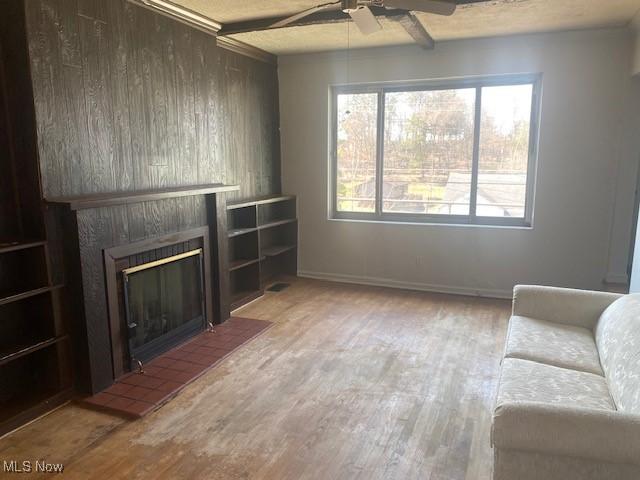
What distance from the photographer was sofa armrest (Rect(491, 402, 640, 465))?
162cm

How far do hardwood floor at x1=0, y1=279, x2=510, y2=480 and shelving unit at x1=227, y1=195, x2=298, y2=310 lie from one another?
106cm

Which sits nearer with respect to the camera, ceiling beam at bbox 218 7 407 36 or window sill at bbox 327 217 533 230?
ceiling beam at bbox 218 7 407 36

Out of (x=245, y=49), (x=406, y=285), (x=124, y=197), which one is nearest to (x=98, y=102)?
(x=124, y=197)

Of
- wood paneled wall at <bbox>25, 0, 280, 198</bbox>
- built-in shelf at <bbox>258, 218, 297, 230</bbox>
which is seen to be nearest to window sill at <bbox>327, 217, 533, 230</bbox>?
built-in shelf at <bbox>258, 218, 297, 230</bbox>

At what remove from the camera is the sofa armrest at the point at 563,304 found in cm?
293

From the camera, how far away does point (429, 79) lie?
16.4 feet

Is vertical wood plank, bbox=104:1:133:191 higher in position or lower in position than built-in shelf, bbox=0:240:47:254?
higher

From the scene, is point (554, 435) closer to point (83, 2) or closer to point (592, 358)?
point (592, 358)

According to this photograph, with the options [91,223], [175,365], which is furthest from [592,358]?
[91,223]

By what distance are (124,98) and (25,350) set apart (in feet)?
5.60

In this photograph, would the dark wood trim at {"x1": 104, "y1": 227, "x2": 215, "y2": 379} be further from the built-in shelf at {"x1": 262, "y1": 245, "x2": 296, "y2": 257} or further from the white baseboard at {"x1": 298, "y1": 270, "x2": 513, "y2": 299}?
the white baseboard at {"x1": 298, "y1": 270, "x2": 513, "y2": 299}

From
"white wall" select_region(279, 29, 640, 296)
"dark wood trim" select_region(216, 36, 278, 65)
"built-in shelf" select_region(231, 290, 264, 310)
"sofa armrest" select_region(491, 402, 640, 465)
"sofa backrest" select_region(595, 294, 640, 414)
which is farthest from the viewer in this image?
"built-in shelf" select_region(231, 290, 264, 310)

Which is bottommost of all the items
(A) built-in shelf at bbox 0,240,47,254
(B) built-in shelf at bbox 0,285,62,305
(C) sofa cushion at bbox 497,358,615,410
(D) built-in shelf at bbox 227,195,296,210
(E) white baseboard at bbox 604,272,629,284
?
(E) white baseboard at bbox 604,272,629,284

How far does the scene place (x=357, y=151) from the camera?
549 centimetres
